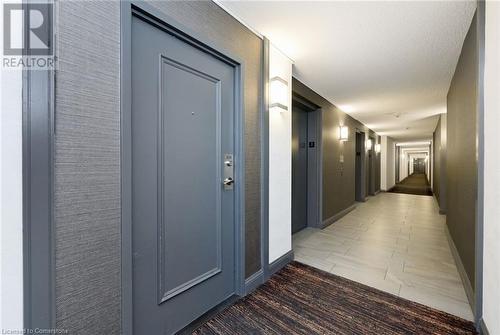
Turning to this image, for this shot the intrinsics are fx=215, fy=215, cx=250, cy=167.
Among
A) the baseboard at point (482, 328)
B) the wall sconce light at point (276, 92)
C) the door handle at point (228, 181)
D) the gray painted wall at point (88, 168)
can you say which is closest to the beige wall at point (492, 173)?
the baseboard at point (482, 328)

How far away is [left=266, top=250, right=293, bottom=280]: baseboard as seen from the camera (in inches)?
91.6

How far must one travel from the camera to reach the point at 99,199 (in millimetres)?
1073

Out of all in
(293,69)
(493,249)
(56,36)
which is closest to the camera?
(56,36)

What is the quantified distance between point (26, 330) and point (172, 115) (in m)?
1.24

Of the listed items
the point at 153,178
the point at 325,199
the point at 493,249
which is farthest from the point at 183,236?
the point at 325,199

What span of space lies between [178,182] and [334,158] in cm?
387

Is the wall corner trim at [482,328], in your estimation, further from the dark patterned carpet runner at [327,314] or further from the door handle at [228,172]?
the door handle at [228,172]

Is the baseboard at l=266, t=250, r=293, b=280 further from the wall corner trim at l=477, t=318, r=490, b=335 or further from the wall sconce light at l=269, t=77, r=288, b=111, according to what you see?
the wall sconce light at l=269, t=77, r=288, b=111

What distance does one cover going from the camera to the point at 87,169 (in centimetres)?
103

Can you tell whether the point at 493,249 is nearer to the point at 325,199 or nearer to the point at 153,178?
the point at 153,178

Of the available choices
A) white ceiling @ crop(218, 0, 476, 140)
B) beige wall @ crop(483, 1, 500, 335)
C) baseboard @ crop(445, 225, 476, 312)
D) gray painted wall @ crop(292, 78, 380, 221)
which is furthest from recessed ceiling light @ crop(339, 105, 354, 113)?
beige wall @ crop(483, 1, 500, 335)

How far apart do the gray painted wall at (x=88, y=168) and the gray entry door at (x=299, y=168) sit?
3086mm

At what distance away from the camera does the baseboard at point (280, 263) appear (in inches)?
91.6

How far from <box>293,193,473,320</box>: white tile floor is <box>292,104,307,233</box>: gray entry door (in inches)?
10.9
